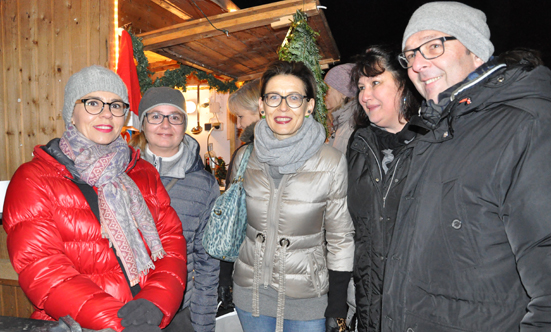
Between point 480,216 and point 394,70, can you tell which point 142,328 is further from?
point 394,70

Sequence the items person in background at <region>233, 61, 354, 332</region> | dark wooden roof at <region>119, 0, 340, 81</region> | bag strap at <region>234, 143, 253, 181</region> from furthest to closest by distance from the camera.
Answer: dark wooden roof at <region>119, 0, 340, 81</region> < bag strap at <region>234, 143, 253, 181</region> < person in background at <region>233, 61, 354, 332</region>

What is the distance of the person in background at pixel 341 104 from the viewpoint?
2.66 metres

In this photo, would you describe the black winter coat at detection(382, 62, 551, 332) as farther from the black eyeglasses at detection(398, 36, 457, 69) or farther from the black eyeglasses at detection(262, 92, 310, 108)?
the black eyeglasses at detection(262, 92, 310, 108)

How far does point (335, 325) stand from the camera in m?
1.80

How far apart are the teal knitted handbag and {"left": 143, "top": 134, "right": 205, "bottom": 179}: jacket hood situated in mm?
457

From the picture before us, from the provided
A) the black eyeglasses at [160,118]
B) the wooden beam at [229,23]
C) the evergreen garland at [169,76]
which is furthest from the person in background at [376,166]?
the evergreen garland at [169,76]

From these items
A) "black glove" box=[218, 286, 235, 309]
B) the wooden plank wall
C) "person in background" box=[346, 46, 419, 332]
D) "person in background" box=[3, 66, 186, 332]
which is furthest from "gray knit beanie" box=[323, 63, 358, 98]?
the wooden plank wall

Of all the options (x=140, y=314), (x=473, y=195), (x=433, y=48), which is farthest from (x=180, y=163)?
(x=473, y=195)

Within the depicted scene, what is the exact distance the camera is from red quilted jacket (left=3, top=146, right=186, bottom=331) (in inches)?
51.9

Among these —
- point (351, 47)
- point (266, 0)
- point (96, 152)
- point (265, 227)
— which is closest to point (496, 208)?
point (265, 227)

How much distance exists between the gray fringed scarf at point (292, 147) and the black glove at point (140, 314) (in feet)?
3.09

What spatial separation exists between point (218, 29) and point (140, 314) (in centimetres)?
347

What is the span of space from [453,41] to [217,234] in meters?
1.59

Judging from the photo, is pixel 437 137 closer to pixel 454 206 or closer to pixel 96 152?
pixel 454 206
